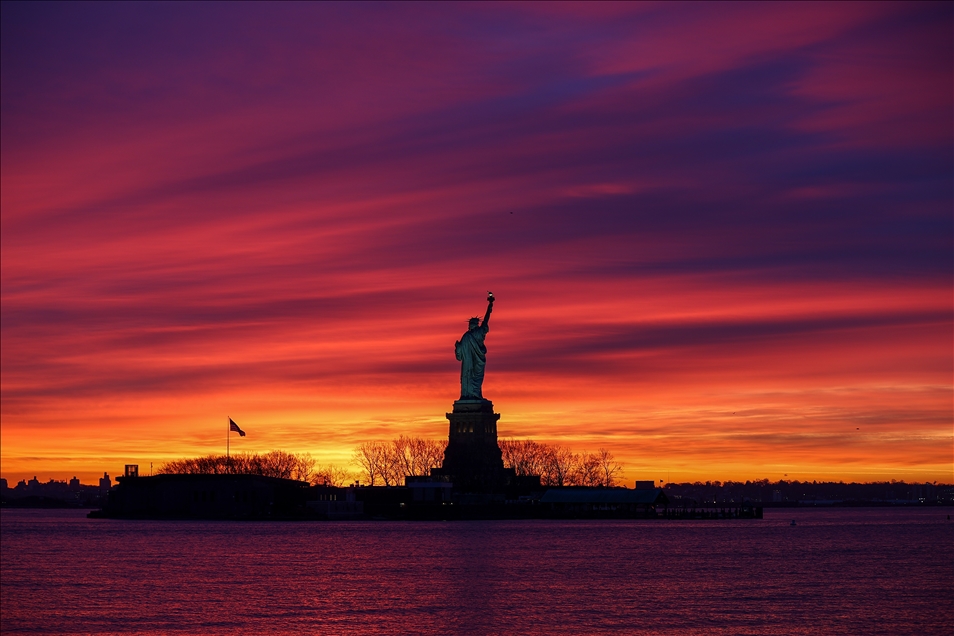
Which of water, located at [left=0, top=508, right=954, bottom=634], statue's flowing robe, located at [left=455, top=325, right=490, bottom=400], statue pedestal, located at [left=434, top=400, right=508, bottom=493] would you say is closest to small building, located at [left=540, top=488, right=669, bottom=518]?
statue pedestal, located at [left=434, top=400, right=508, bottom=493]

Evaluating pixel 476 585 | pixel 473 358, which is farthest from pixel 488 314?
pixel 476 585

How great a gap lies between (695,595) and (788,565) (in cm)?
2348

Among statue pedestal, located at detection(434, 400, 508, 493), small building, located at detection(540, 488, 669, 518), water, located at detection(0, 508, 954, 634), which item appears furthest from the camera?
small building, located at detection(540, 488, 669, 518)

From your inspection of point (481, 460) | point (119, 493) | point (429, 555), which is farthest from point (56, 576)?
point (119, 493)

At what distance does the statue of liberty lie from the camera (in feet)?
522

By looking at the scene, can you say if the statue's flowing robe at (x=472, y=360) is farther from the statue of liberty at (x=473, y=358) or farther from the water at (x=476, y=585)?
the water at (x=476, y=585)

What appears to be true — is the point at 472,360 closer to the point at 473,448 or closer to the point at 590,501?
the point at 473,448

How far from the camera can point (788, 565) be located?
89.2 m

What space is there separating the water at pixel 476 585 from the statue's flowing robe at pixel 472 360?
36231mm

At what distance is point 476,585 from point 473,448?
284ft

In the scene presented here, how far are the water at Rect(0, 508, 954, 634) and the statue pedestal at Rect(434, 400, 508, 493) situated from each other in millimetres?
33616

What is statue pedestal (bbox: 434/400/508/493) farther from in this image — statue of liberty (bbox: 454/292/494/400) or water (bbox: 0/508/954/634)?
water (bbox: 0/508/954/634)

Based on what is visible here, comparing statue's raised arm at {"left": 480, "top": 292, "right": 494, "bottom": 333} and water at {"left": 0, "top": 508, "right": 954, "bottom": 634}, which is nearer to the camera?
water at {"left": 0, "top": 508, "right": 954, "bottom": 634}

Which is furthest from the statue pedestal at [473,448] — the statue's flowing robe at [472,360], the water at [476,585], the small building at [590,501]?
the water at [476,585]
